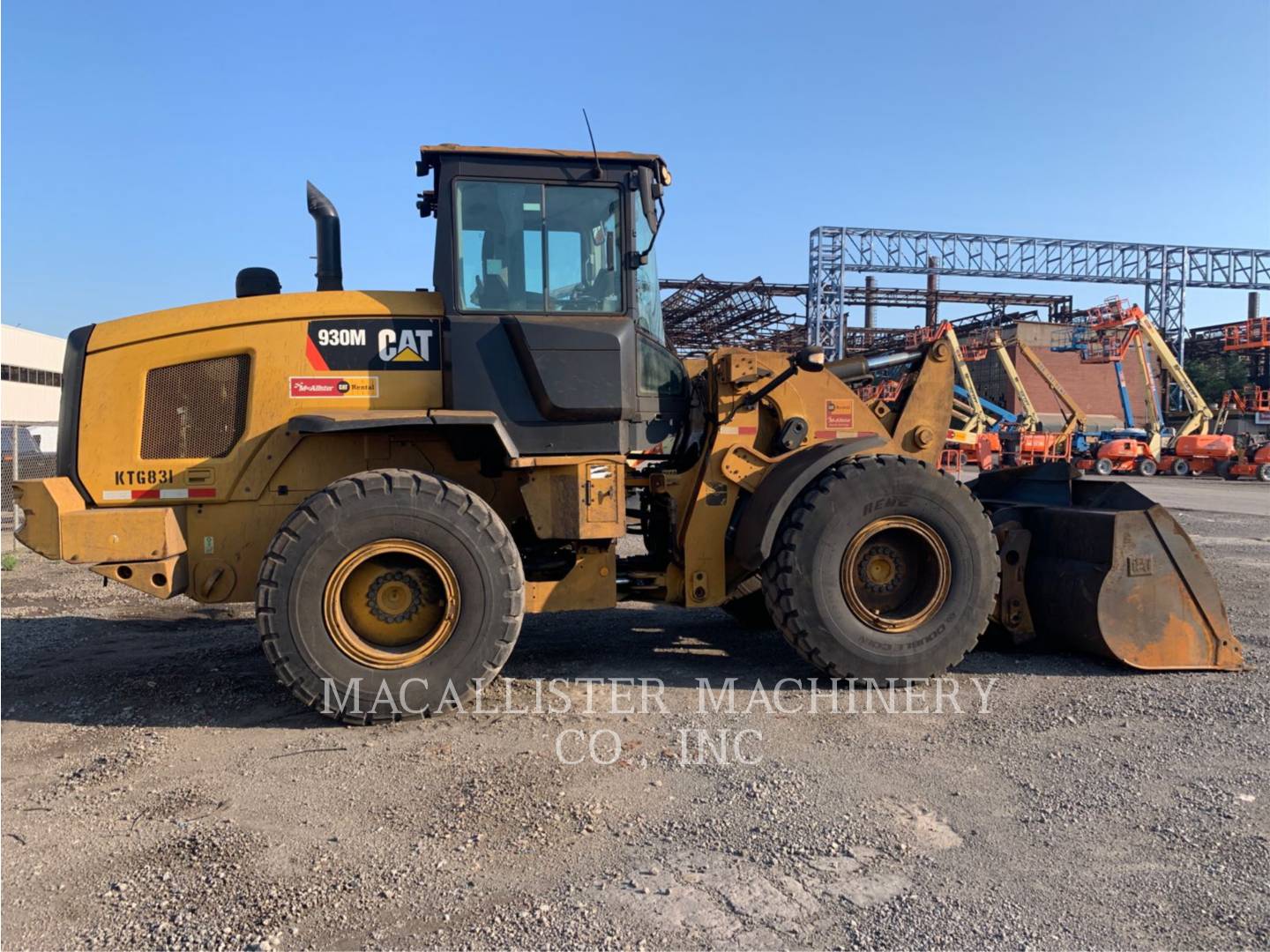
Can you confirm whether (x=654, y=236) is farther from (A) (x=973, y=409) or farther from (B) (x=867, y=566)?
(A) (x=973, y=409)

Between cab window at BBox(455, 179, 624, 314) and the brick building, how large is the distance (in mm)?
43123

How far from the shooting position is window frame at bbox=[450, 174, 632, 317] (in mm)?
4902

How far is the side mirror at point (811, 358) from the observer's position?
5.04 metres

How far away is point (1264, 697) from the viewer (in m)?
4.69

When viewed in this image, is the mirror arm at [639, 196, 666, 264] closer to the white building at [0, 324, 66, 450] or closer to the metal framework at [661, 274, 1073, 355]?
the metal framework at [661, 274, 1073, 355]

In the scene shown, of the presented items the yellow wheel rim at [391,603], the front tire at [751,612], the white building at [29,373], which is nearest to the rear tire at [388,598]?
the yellow wheel rim at [391,603]

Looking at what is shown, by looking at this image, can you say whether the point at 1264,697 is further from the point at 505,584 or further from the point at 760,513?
the point at 505,584

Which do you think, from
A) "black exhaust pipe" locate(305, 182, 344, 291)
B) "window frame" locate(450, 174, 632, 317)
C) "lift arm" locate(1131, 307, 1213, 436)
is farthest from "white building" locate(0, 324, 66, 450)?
"lift arm" locate(1131, 307, 1213, 436)

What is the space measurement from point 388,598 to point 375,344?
1.47 meters

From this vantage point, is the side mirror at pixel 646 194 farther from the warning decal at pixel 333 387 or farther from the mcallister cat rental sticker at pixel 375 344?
the warning decal at pixel 333 387

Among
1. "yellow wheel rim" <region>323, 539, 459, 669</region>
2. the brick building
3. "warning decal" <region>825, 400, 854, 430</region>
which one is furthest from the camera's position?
the brick building

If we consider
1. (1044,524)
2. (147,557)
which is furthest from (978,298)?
(147,557)

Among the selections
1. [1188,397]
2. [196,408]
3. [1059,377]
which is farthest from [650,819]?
[1059,377]

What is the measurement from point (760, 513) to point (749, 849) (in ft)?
7.05
